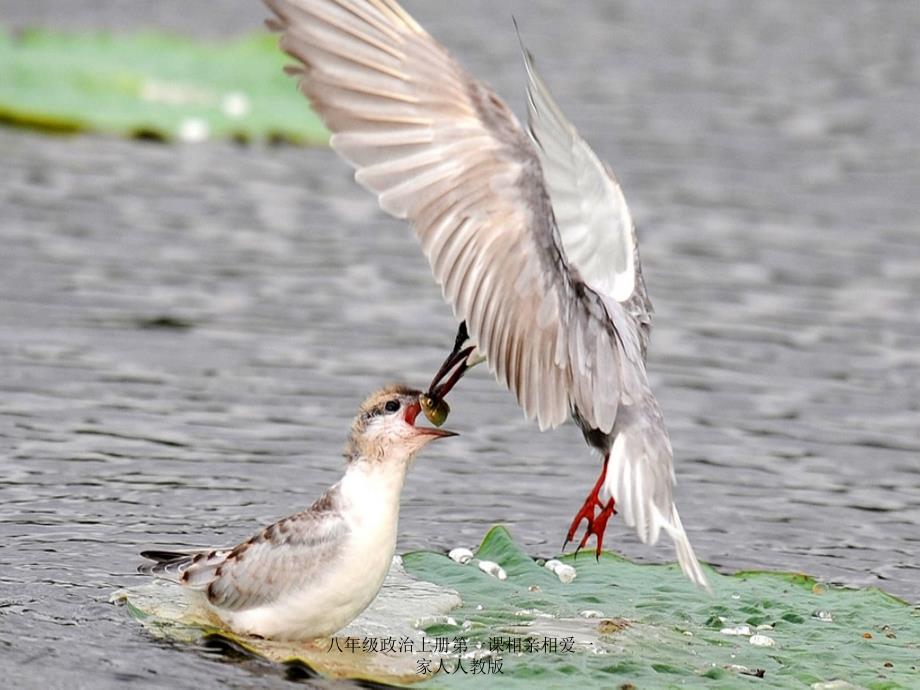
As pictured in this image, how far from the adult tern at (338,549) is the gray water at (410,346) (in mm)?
277

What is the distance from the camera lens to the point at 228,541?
834 centimetres

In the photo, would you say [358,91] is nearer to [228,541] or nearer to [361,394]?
[228,541]

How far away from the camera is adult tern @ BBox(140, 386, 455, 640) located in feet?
23.0

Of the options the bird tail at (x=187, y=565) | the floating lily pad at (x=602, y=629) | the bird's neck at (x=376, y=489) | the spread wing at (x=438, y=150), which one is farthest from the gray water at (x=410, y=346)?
the spread wing at (x=438, y=150)

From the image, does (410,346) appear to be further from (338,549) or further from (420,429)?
(338,549)

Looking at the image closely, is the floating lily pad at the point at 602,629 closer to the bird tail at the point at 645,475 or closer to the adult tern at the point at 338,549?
the adult tern at the point at 338,549

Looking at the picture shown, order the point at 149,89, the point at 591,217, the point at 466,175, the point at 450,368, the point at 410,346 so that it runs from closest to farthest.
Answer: the point at 466,175 → the point at 591,217 → the point at 450,368 → the point at 410,346 → the point at 149,89

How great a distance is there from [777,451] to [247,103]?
7099 millimetres

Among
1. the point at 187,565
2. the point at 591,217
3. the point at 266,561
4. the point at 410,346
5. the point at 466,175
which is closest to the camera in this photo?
the point at 466,175

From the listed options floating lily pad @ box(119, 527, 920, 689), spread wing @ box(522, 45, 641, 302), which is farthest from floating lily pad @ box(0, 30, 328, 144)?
floating lily pad @ box(119, 527, 920, 689)

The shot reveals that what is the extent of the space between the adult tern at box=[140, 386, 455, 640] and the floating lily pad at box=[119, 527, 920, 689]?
14cm

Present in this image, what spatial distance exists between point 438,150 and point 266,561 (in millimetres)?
1607

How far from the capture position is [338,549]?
23.0 ft

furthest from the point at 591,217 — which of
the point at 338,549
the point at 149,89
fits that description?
the point at 149,89
